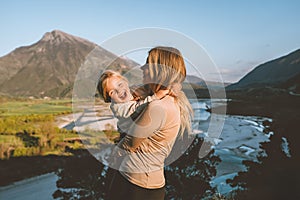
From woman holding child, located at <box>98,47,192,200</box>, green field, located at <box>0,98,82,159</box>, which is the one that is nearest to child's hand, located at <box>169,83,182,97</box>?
woman holding child, located at <box>98,47,192,200</box>

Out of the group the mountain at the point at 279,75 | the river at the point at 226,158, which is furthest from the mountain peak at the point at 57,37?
the river at the point at 226,158

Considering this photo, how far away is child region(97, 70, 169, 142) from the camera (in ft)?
2.04

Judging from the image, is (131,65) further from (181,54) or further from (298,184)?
(298,184)

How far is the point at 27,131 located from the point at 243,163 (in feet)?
15.7

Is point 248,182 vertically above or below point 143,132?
below

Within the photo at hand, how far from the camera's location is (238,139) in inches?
181

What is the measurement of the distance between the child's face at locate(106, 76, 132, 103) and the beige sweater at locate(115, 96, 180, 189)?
2.5 inches

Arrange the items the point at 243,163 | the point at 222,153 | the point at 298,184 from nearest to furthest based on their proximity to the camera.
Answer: the point at 298,184, the point at 243,163, the point at 222,153

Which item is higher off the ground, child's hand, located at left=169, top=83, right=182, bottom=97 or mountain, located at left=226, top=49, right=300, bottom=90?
child's hand, located at left=169, top=83, right=182, bottom=97

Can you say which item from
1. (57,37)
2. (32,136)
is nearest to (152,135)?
(32,136)

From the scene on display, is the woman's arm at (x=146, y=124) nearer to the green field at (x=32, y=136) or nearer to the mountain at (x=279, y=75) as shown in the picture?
the green field at (x=32, y=136)

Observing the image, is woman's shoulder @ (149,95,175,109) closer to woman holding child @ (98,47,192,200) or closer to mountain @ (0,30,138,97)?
woman holding child @ (98,47,192,200)

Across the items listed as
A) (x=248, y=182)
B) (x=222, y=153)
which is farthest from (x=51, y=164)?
(x=248, y=182)

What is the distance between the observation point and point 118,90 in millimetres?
652
